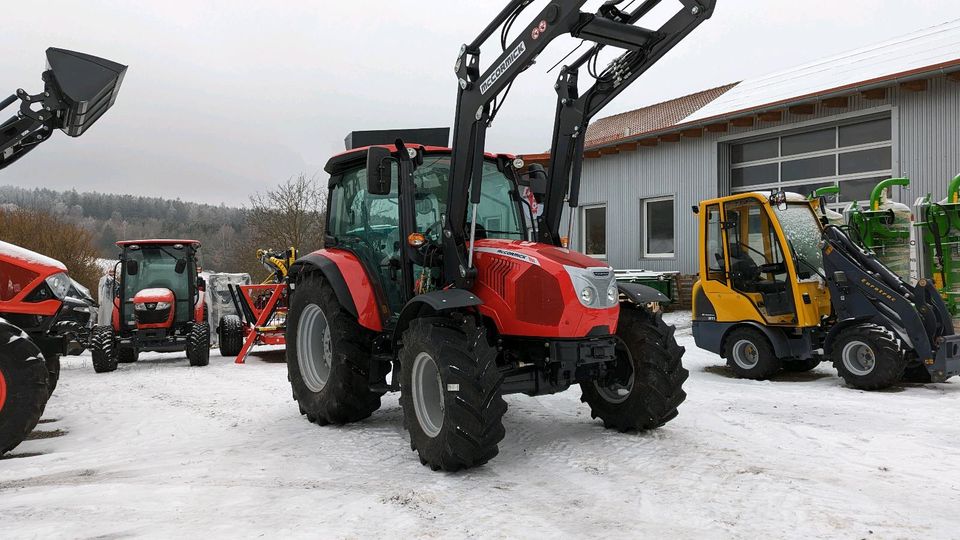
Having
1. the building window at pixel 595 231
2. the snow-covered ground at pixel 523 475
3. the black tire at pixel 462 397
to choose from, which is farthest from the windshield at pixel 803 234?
the building window at pixel 595 231

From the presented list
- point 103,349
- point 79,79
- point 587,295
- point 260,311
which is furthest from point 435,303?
point 260,311

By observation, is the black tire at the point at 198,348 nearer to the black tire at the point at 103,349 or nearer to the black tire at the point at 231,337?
the black tire at the point at 103,349

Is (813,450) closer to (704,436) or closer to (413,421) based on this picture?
(704,436)

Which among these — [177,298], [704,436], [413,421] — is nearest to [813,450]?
[704,436]

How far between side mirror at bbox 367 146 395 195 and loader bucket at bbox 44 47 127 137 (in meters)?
2.98

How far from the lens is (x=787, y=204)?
26.8ft

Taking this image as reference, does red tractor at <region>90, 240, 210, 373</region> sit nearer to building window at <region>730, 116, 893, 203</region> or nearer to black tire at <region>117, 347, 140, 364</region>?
black tire at <region>117, 347, 140, 364</region>

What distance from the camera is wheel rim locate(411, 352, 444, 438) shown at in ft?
14.5

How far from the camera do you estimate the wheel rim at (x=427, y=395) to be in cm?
442

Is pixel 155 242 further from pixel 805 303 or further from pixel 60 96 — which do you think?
pixel 805 303

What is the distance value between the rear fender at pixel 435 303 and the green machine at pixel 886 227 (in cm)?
774

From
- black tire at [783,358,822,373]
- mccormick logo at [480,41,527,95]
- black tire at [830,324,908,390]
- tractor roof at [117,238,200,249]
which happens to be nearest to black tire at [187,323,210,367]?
tractor roof at [117,238,200,249]

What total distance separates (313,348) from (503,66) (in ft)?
10.5

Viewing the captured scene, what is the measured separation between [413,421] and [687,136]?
38.8ft
